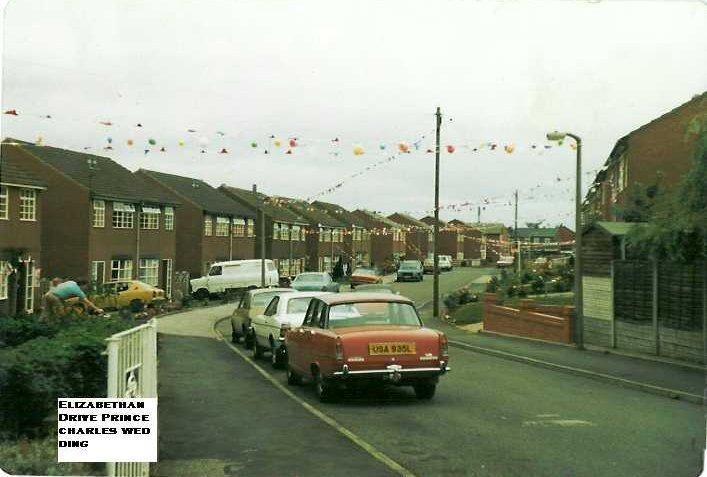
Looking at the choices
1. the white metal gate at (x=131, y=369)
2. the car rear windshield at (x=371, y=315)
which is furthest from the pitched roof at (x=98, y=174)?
the white metal gate at (x=131, y=369)

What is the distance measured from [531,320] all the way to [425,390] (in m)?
13.2

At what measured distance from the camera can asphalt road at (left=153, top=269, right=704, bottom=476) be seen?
295 inches

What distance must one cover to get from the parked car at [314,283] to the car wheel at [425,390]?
939 inches

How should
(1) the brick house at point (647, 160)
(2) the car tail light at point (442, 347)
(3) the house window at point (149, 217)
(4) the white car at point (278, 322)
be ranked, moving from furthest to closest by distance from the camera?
(1) the brick house at point (647, 160), (4) the white car at point (278, 322), (3) the house window at point (149, 217), (2) the car tail light at point (442, 347)

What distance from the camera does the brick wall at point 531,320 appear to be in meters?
21.9

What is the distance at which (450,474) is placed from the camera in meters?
7.26

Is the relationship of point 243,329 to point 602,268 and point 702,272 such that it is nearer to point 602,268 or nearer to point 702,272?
point 602,268

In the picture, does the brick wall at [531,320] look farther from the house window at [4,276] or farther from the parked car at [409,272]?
the parked car at [409,272]

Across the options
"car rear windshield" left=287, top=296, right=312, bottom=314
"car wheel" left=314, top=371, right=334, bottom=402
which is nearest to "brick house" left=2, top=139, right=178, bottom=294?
"car rear windshield" left=287, top=296, right=312, bottom=314

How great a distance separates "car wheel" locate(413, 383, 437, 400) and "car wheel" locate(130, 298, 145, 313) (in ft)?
17.7

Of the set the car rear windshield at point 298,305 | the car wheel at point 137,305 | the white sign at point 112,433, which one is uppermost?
the car wheel at point 137,305

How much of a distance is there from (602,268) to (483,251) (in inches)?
2987

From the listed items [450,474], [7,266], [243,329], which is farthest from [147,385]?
[243,329]

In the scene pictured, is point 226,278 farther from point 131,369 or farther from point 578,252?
point 131,369
